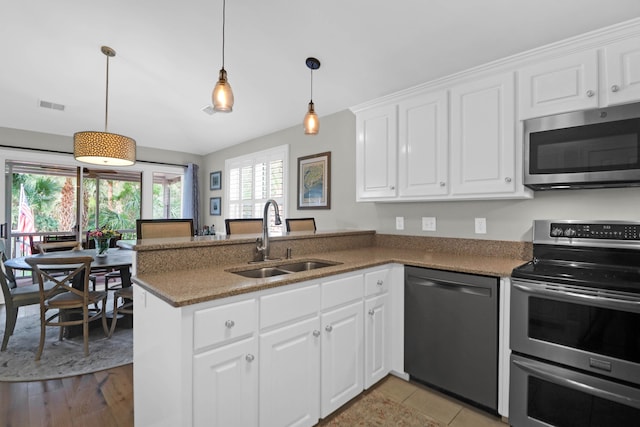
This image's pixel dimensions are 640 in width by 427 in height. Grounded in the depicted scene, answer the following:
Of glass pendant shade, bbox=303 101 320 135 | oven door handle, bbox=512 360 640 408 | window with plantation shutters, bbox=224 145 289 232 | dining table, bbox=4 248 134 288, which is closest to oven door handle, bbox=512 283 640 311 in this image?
oven door handle, bbox=512 360 640 408

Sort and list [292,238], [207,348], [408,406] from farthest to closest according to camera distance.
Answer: [292,238] < [408,406] < [207,348]

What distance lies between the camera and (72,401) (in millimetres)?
1970

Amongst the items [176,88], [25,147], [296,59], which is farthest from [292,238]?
[25,147]

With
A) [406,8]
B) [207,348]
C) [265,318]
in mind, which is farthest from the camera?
[406,8]

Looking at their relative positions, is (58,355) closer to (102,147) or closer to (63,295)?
(63,295)

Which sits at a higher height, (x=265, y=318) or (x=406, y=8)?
→ (x=406, y=8)

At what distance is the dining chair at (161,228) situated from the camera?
251 cm

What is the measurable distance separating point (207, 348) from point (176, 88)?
3485 millimetres

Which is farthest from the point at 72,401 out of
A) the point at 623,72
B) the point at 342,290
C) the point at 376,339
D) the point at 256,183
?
the point at 623,72

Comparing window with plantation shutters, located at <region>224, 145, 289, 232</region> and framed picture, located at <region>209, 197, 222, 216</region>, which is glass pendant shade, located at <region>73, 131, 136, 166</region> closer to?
window with plantation shutters, located at <region>224, 145, 289, 232</region>

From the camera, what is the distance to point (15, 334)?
298 cm

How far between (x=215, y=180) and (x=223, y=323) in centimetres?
485

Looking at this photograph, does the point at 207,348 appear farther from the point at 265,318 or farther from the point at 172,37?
the point at 172,37

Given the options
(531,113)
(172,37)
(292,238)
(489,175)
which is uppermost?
(172,37)
